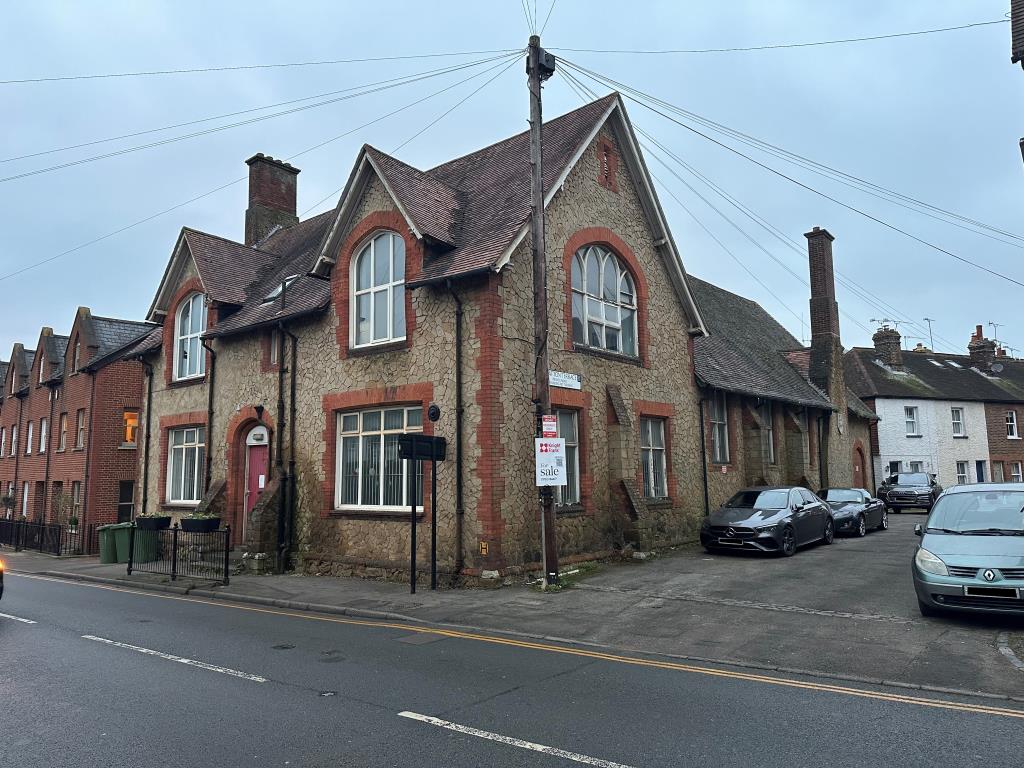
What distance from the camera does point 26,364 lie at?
37094mm

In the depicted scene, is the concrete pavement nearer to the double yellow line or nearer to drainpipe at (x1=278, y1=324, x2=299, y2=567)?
the double yellow line

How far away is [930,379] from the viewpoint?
131 ft

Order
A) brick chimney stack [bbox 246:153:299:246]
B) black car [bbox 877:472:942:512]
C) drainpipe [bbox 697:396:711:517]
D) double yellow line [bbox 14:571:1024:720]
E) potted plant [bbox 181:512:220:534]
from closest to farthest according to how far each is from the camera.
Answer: double yellow line [bbox 14:571:1024:720] < potted plant [bbox 181:512:220:534] < drainpipe [bbox 697:396:711:517] < brick chimney stack [bbox 246:153:299:246] < black car [bbox 877:472:942:512]

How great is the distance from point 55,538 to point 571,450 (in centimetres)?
1909

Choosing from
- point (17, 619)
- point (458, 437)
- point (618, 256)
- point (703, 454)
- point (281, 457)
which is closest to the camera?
point (17, 619)

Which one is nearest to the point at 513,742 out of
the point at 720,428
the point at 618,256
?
the point at 618,256

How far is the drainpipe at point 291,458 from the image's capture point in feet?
53.5

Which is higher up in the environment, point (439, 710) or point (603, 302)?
point (603, 302)

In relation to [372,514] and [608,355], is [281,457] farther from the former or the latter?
[608,355]

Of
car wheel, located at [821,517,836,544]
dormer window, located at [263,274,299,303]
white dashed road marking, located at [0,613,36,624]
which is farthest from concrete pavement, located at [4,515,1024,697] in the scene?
dormer window, located at [263,274,299,303]

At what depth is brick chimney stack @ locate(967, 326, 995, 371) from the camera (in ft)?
143

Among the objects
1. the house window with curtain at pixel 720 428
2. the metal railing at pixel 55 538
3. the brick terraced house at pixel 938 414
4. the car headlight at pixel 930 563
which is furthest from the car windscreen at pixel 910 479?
the metal railing at pixel 55 538

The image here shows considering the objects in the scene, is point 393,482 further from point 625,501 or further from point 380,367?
point 625,501

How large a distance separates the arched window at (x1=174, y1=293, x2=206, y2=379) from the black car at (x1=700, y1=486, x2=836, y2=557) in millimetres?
14050
